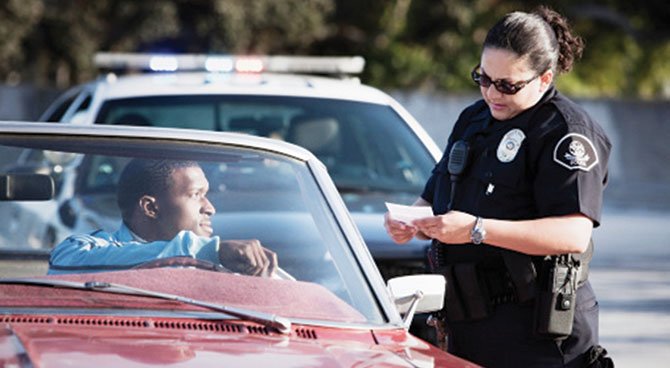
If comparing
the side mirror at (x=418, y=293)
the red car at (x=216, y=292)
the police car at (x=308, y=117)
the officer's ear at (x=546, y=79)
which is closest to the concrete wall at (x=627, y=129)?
the police car at (x=308, y=117)

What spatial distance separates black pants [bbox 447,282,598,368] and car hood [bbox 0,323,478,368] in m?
0.73

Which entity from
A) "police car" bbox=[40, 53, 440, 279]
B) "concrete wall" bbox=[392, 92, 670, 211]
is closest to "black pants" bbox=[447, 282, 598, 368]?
"police car" bbox=[40, 53, 440, 279]

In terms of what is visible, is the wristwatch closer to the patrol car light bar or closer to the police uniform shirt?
the police uniform shirt

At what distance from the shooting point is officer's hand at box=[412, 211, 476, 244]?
169 inches

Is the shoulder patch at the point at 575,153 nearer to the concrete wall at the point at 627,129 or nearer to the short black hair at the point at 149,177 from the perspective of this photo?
the short black hair at the point at 149,177

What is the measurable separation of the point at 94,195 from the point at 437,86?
31588mm

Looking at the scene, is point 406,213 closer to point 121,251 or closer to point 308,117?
point 121,251

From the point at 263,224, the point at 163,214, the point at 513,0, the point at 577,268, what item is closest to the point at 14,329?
the point at 163,214

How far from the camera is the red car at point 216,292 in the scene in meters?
3.57

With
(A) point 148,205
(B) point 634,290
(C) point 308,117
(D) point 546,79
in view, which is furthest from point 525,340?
(B) point 634,290

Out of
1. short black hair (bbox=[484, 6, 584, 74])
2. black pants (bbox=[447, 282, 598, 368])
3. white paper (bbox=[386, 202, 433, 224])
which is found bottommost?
black pants (bbox=[447, 282, 598, 368])

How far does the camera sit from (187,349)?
3.56 m

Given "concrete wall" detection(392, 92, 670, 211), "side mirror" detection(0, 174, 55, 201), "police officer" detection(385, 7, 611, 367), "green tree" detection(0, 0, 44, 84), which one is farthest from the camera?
"green tree" detection(0, 0, 44, 84)

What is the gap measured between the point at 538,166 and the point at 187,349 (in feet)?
4.47
